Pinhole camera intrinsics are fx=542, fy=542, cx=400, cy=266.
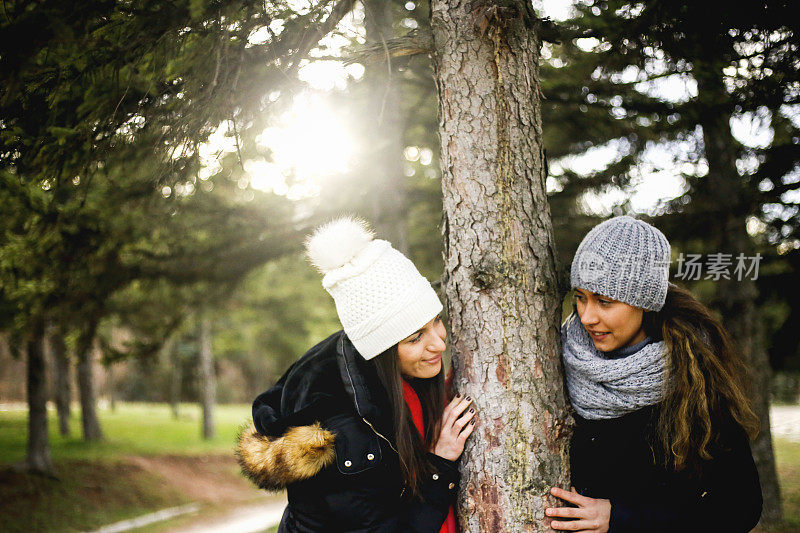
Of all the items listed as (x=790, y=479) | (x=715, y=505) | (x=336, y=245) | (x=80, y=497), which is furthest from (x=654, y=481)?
(x=80, y=497)

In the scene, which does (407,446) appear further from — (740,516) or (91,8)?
(91,8)

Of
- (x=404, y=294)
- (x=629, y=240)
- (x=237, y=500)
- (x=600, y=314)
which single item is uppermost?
(x=629, y=240)

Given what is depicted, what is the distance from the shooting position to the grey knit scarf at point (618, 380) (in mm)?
2365

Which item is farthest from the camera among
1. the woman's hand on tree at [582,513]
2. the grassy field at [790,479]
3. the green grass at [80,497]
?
the green grass at [80,497]

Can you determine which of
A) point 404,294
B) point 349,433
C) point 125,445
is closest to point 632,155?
point 404,294

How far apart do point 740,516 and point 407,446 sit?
1.50 m

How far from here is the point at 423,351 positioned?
2.53m

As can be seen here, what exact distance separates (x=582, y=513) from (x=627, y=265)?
108cm

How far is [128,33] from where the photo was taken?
244 cm

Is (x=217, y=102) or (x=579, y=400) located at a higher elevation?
(x=217, y=102)

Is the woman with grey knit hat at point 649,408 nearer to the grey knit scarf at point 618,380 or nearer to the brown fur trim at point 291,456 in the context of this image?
the grey knit scarf at point 618,380

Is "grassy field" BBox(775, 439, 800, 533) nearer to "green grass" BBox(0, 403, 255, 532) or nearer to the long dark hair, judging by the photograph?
the long dark hair

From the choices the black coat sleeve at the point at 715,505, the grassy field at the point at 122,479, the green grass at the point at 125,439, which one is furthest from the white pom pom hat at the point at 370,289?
the green grass at the point at 125,439

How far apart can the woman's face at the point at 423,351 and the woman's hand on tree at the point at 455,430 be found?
208mm
